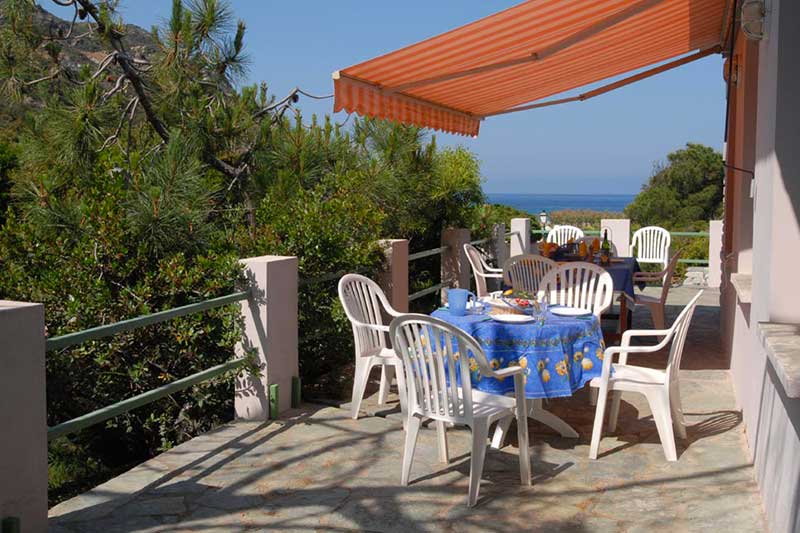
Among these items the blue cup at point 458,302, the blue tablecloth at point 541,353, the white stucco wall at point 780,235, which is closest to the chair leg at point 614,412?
the blue tablecloth at point 541,353

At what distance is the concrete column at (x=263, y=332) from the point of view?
524 cm

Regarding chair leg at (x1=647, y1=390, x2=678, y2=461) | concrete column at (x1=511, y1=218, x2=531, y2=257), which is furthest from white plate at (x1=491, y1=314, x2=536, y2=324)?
concrete column at (x1=511, y1=218, x2=531, y2=257)

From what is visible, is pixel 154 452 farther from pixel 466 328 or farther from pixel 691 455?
pixel 691 455

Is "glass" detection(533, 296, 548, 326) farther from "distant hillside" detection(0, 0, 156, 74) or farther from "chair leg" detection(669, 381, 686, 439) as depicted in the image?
"distant hillside" detection(0, 0, 156, 74)

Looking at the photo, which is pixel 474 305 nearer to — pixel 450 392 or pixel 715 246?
pixel 450 392

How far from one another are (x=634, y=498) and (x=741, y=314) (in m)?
2.13

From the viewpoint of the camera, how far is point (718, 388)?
20.1 ft

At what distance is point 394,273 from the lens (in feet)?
24.0

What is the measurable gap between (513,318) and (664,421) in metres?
1.01

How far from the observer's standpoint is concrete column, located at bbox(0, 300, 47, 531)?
3145mm

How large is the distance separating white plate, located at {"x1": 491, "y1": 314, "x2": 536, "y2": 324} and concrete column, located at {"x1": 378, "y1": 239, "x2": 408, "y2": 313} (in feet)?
8.60

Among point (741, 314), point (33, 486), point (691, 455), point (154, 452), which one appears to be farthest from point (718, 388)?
point (33, 486)

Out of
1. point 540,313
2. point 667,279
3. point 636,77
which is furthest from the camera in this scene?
point 667,279

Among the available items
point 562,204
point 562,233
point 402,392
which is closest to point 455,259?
point 562,233
